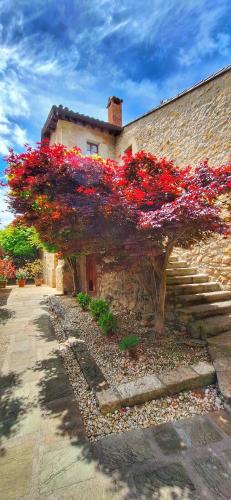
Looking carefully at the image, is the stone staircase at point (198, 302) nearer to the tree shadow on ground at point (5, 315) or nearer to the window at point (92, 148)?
the tree shadow on ground at point (5, 315)

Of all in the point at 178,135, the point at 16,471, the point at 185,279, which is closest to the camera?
the point at 16,471

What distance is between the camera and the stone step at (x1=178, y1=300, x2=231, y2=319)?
3551 millimetres

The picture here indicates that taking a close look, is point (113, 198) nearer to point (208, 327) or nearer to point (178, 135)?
point (208, 327)

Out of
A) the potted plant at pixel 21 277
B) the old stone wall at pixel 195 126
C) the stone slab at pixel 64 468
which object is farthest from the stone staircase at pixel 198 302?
the potted plant at pixel 21 277

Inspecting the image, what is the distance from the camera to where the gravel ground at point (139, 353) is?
2.68m

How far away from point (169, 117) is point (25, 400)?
728 cm

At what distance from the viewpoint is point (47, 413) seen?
2.06 m

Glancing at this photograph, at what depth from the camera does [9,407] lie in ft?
7.18

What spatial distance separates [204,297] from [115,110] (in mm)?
9193

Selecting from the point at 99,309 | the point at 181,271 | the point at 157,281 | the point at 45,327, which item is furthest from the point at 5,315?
the point at 181,271

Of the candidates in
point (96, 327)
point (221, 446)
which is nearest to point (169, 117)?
point (96, 327)

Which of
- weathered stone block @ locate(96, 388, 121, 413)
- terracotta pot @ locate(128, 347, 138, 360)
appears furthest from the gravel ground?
weathered stone block @ locate(96, 388, 121, 413)

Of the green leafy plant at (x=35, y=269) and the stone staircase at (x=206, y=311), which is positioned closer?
the stone staircase at (x=206, y=311)

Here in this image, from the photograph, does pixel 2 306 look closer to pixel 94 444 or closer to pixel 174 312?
pixel 174 312
